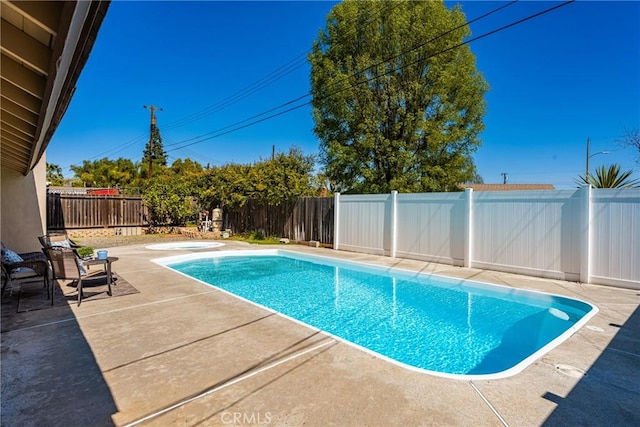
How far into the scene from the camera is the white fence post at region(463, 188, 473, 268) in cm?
910

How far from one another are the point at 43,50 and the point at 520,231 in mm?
9301

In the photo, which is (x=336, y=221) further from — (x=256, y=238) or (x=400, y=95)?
(x=400, y=95)

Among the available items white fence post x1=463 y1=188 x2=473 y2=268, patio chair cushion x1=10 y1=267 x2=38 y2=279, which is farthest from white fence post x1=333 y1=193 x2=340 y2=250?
patio chair cushion x1=10 y1=267 x2=38 y2=279

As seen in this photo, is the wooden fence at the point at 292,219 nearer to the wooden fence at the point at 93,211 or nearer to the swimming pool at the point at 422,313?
the swimming pool at the point at 422,313

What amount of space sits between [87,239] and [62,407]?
53.0ft

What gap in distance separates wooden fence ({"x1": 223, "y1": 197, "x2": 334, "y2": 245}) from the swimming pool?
3847mm

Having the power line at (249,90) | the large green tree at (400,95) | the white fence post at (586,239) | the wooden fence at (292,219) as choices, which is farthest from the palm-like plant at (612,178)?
the power line at (249,90)

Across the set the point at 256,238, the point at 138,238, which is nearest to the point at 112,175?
the point at 138,238

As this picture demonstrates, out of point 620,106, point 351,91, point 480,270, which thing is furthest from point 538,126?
point 480,270

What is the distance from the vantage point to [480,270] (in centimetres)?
878

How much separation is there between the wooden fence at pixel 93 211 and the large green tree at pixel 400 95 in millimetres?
11584

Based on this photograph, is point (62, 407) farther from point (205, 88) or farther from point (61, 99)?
point (205, 88)

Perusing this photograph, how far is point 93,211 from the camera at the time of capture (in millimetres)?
17219

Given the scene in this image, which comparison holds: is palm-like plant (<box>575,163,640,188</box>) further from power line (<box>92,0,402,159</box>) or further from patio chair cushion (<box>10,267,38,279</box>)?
patio chair cushion (<box>10,267,38,279</box>)
